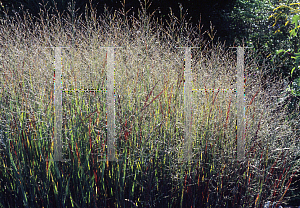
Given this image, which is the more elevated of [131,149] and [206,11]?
[206,11]

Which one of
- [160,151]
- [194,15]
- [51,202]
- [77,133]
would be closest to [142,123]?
[160,151]

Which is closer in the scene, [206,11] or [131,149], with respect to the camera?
[131,149]

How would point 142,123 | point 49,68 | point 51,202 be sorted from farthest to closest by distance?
point 49,68 → point 142,123 → point 51,202

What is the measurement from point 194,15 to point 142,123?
15.2 feet

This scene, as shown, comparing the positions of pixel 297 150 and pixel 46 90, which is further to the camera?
pixel 297 150

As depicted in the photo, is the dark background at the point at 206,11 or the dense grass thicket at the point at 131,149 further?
the dark background at the point at 206,11

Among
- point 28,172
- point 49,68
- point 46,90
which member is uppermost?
point 49,68

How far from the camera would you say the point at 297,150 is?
265 centimetres

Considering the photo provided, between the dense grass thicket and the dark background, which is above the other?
the dark background

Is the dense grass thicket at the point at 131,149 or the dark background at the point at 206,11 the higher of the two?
the dark background at the point at 206,11

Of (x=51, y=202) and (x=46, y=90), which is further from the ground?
(x=46, y=90)

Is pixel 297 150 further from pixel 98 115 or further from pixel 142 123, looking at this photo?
pixel 98 115

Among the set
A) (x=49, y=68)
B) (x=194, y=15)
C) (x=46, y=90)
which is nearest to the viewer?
(x=46, y=90)

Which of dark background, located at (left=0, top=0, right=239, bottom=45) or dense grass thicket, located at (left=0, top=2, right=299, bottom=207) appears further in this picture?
dark background, located at (left=0, top=0, right=239, bottom=45)
